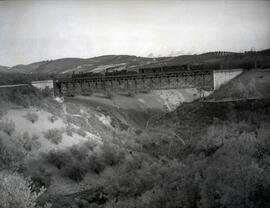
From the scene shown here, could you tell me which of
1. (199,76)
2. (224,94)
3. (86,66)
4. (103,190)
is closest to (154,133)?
(199,76)

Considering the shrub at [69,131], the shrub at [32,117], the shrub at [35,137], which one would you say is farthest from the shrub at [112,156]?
the shrub at [32,117]

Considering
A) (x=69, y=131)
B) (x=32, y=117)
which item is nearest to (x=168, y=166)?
(x=69, y=131)

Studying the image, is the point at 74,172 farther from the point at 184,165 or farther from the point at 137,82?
the point at 137,82

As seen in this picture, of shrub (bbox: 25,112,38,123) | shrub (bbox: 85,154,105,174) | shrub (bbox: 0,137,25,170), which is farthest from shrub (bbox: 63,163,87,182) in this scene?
shrub (bbox: 25,112,38,123)

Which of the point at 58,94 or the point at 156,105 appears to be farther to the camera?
the point at 156,105

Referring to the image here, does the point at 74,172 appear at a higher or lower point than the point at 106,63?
lower

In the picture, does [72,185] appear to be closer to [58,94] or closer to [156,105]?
[58,94]

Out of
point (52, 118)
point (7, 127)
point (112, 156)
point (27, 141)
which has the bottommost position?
point (112, 156)
